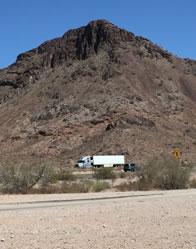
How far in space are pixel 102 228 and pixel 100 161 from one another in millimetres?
43945

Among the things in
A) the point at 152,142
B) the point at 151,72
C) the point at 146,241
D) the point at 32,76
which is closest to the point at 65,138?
the point at 152,142

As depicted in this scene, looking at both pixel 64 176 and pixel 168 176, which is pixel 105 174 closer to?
pixel 64 176

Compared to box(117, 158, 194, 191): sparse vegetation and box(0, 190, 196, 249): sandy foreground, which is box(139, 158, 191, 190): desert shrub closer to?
box(117, 158, 194, 191): sparse vegetation

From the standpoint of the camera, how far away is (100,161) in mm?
55125

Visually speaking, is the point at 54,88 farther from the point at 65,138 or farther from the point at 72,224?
the point at 72,224

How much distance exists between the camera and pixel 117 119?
65.8m

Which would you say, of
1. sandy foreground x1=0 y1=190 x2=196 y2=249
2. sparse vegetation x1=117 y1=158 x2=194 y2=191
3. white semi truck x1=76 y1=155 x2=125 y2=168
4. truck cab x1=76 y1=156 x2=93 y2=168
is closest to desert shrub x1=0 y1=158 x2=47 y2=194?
sparse vegetation x1=117 y1=158 x2=194 y2=191

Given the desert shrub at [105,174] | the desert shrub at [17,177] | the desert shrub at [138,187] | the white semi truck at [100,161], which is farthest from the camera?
the white semi truck at [100,161]

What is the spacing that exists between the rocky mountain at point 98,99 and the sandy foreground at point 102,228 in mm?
42069

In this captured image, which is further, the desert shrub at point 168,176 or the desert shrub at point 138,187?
the desert shrub at point 168,176

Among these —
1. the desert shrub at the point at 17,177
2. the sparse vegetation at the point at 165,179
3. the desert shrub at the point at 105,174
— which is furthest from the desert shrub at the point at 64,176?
the desert shrub at the point at 17,177

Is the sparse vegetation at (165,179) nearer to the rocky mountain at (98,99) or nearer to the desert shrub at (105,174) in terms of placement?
the desert shrub at (105,174)

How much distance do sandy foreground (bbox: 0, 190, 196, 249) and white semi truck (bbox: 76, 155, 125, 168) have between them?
3893 cm

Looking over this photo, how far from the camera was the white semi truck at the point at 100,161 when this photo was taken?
55.0 m
